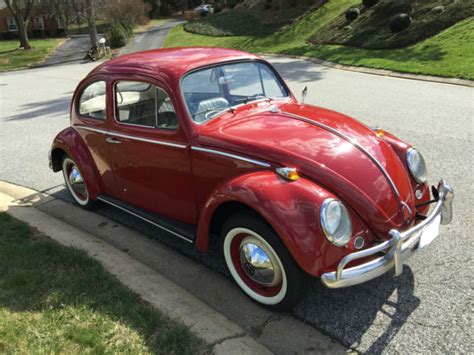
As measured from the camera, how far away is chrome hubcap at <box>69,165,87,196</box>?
187 inches

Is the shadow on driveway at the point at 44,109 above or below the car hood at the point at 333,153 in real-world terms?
below

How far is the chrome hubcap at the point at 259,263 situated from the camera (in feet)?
9.44

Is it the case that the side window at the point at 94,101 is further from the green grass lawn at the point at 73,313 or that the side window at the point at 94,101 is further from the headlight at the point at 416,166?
the headlight at the point at 416,166

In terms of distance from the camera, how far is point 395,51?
14766 millimetres

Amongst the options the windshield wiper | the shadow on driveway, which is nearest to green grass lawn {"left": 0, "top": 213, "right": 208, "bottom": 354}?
the windshield wiper

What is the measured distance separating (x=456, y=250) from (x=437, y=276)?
46 centimetres

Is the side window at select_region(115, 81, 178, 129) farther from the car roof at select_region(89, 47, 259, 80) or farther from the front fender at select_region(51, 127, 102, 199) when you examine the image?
the front fender at select_region(51, 127, 102, 199)

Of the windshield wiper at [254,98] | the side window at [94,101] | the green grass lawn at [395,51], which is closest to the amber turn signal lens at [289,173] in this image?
the windshield wiper at [254,98]

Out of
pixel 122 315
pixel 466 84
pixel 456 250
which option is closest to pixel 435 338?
pixel 456 250

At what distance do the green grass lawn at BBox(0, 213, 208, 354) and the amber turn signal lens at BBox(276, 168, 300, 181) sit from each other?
46.3 inches

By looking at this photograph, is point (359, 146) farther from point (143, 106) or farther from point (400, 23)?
point (400, 23)

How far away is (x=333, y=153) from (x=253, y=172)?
23.4 inches

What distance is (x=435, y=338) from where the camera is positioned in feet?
8.52

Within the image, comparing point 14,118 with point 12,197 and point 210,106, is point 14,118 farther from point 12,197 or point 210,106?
point 210,106
